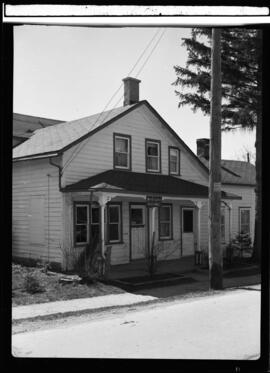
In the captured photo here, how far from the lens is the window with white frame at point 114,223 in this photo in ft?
47.7

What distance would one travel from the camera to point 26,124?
19984 mm

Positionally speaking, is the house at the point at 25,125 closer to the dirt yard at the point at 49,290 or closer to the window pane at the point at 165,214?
the window pane at the point at 165,214

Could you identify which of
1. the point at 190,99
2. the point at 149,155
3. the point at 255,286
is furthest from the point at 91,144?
the point at 255,286

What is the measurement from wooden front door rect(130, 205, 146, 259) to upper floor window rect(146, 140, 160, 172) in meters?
1.68

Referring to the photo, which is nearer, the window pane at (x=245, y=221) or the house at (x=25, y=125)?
the house at (x=25, y=125)

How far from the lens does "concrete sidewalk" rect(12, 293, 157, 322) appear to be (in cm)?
791

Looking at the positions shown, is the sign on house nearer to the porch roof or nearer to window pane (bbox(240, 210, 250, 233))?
the porch roof

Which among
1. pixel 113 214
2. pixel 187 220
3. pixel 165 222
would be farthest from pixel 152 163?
pixel 187 220

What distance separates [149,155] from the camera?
A: 640 inches

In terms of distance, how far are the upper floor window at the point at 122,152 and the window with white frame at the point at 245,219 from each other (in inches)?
339

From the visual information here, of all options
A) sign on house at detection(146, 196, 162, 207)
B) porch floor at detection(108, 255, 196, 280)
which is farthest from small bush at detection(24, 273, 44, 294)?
sign on house at detection(146, 196, 162, 207)

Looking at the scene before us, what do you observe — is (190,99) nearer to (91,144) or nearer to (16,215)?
(91,144)
